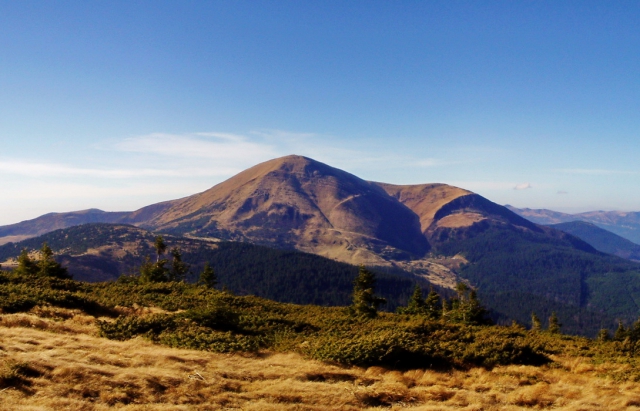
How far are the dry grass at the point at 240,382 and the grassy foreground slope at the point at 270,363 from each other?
2.4 inches

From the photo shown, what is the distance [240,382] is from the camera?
17500 mm

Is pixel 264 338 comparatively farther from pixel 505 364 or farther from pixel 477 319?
pixel 477 319

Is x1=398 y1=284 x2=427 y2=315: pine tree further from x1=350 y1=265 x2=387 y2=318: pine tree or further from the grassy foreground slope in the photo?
the grassy foreground slope

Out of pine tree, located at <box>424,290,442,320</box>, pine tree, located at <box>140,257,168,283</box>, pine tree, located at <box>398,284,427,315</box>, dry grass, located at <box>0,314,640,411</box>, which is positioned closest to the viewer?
dry grass, located at <box>0,314,640,411</box>

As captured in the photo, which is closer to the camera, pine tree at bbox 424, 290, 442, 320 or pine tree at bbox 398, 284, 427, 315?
pine tree at bbox 424, 290, 442, 320

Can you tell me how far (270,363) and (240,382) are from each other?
13.4 ft

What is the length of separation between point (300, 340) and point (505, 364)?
13752 millimetres

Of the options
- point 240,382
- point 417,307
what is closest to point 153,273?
point 417,307

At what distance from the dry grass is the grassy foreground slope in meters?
0.06

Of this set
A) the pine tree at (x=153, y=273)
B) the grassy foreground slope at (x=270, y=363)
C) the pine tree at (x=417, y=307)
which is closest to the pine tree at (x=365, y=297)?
the grassy foreground slope at (x=270, y=363)

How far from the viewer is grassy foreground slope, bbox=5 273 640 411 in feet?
50.1

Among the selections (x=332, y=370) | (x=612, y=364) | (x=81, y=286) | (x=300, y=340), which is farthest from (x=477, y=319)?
(x=81, y=286)

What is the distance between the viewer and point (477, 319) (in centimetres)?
5834

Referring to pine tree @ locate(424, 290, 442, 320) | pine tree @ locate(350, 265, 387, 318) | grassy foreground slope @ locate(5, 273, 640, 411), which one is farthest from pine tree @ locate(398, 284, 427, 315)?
grassy foreground slope @ locate(5, 273, 640, 411)
